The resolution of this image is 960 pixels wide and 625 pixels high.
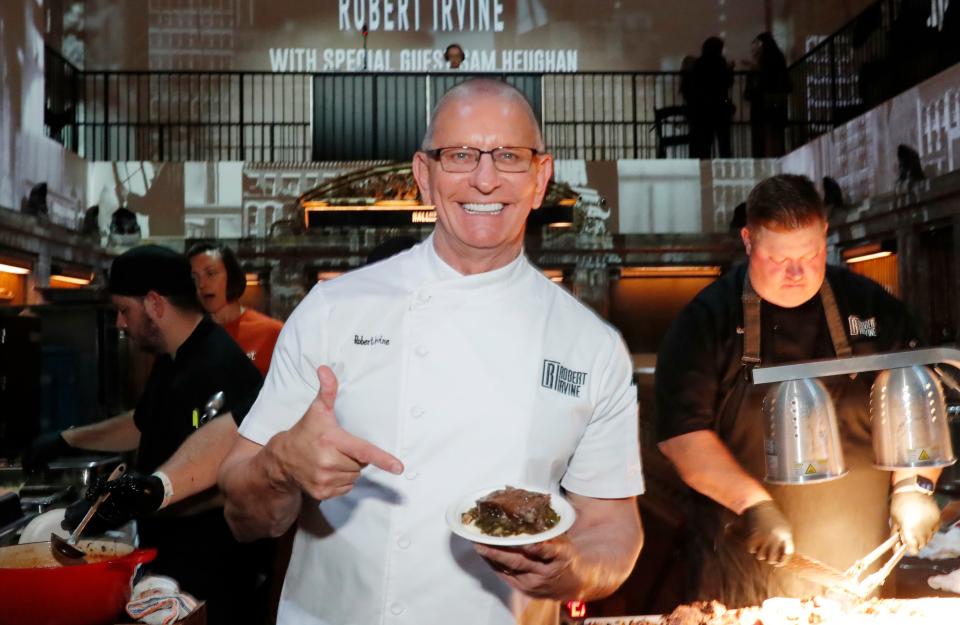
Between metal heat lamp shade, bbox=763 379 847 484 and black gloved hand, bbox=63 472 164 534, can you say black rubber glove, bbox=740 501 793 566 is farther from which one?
black gloved hand, bbox=63 472 164 534

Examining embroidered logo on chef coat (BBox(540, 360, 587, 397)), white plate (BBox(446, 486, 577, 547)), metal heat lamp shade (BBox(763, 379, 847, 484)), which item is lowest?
white plate (BBox(446, 486, 577, 547))

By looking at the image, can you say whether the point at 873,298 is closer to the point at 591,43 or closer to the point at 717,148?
the point at 717,148

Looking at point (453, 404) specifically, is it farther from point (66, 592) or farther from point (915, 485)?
point (915, 485)

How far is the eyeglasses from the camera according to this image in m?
1.43

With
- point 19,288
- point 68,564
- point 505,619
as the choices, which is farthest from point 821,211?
point 19,288

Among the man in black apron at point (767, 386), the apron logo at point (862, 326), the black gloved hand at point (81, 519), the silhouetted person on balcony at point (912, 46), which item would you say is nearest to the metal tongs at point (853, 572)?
the man in black apron at point (767, 386)

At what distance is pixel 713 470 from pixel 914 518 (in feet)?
1.87

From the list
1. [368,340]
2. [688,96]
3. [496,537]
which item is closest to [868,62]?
[688,96]

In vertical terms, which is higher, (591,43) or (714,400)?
(591,43)

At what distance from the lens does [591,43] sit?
10.6 m

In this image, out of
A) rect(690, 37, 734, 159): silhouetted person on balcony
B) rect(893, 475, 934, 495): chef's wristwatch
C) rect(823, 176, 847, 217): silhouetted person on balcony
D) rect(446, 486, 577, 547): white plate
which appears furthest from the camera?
rect(690, 37, 734, 159): silhouetted person on balcony

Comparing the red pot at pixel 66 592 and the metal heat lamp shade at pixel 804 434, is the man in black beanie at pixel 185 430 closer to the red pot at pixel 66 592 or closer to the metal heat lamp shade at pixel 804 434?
the red pot at pixel 66 592

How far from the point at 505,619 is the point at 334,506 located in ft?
1.20

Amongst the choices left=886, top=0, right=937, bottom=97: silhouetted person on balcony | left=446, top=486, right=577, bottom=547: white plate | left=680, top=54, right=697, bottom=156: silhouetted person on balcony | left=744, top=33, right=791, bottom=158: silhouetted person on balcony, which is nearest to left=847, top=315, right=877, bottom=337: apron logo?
left=446, top=486, right=577, bottom=547: white plate
